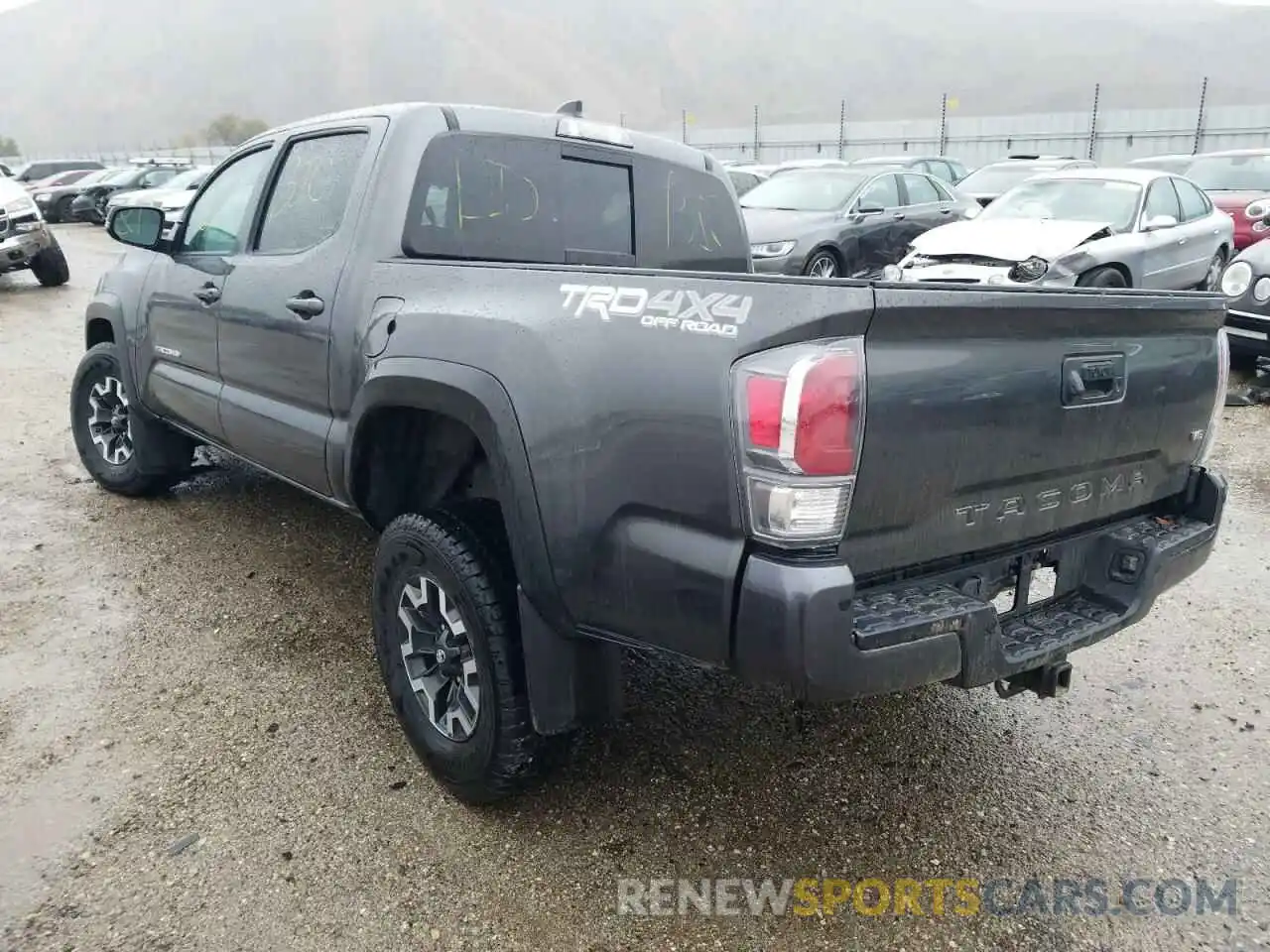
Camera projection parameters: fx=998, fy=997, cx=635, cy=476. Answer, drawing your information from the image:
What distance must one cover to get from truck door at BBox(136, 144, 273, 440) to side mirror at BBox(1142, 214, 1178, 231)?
25.9 ft

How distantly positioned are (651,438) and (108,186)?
26.2 meters

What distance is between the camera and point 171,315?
4.37m

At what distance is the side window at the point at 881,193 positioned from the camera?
1104cm

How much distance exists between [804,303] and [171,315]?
10.9 ft

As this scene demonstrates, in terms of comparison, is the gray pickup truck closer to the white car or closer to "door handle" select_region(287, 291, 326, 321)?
"door handle" select_region(287, 291, 326, 321)

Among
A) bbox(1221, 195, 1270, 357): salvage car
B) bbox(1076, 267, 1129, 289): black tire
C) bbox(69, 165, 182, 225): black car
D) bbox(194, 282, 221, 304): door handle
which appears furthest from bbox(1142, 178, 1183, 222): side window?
bbox(69, 165, 182, 225): black car

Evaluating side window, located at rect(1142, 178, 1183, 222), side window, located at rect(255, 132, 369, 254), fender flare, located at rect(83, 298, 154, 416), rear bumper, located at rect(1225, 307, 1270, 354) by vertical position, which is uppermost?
side window, located at rect(255, 132, 369, 254)

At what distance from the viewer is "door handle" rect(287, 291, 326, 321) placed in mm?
3292

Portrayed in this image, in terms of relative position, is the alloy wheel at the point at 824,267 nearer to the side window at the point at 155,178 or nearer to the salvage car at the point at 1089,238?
the salvage car at the point at 1089,238

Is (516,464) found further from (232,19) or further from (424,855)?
(232,19)

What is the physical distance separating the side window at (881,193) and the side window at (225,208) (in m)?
8.00

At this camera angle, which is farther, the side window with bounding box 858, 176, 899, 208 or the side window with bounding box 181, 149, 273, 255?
the side window with bounding box 858, 176, 899, 208

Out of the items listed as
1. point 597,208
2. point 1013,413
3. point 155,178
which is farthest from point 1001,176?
point 155,178

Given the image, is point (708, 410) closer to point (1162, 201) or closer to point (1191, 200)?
point (1162, 201)
